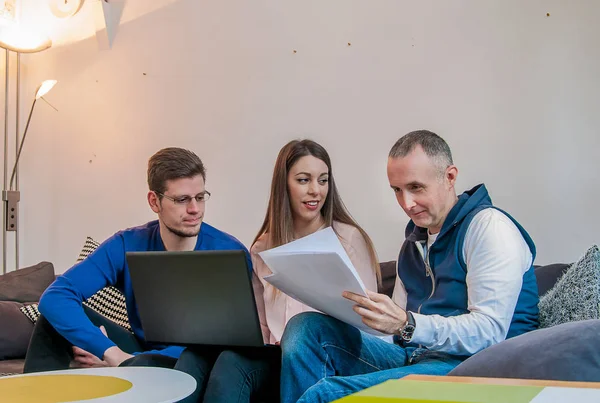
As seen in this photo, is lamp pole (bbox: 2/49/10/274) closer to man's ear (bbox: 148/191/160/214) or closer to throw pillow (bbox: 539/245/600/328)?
man's ear (bbox: 148/191/160/214)

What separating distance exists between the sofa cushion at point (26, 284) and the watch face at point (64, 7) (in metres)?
1.43

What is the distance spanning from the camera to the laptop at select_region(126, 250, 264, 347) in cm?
167

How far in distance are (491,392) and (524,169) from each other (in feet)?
6.01

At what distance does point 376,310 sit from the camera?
4.80 ft

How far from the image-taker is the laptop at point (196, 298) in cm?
167

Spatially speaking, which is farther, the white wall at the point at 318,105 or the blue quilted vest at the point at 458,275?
the white wall at the point at 318,105

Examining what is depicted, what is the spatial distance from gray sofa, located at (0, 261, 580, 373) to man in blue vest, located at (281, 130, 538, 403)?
500 millimetres

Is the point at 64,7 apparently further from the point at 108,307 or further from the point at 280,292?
the point at 280,292

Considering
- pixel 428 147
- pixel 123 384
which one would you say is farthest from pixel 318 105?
pixel 123 384

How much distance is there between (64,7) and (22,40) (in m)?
0.33

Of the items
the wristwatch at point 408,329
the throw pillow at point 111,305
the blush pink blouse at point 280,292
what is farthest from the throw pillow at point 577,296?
the throw pillow at point 111,305

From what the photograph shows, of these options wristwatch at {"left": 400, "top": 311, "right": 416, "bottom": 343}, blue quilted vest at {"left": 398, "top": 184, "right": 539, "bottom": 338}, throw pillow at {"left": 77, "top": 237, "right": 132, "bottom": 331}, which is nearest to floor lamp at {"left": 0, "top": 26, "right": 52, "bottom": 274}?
throw pillow at {"left": 77, "top": 237, "right": 132, "bottom": 331}

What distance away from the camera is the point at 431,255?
70.2 inches

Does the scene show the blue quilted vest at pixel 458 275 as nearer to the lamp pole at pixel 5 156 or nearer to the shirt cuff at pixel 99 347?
the shirt cuff at pixel 99 347
